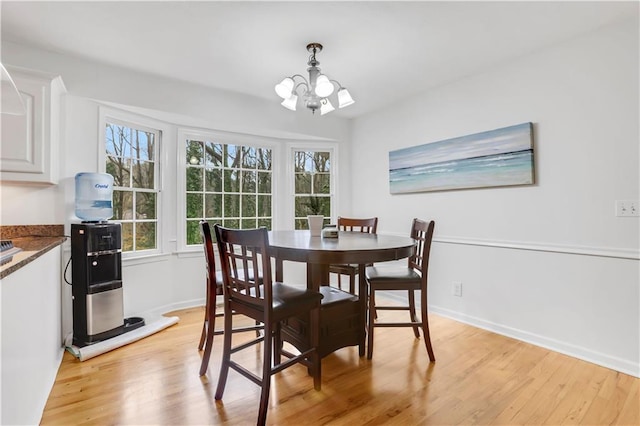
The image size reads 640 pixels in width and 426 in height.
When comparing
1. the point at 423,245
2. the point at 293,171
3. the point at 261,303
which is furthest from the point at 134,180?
the point at 423,245

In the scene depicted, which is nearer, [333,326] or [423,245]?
[333,326]

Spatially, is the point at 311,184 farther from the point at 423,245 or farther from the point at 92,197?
the point at 92,197

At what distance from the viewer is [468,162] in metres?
3.07

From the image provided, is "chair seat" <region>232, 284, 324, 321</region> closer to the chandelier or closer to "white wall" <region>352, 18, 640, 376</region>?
the chandelier

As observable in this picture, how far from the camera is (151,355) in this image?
7.97 feet

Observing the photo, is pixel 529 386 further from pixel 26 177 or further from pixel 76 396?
pixel 26 177

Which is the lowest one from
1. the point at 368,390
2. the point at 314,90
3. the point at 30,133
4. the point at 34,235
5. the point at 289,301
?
the point at 368,390

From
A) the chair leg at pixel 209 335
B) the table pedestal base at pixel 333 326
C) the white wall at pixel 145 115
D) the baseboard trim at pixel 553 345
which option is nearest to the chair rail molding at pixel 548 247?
the baseboard trim at pixel 553 345

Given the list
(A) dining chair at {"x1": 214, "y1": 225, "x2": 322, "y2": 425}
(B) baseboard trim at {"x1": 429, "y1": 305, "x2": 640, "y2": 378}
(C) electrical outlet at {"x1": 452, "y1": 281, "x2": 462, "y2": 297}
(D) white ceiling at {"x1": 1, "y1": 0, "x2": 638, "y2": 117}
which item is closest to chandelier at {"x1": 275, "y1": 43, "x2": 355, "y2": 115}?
(D) white ceiling at {"x1": 1, "y1": 0, "x2": 638, "y2": 117}

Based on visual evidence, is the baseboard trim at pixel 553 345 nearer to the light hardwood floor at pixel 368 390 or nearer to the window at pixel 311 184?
the light hardwood floor at pixel 368 390

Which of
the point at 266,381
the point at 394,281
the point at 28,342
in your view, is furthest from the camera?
the point at 394,281

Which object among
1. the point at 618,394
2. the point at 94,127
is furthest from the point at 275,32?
the point at 618,394

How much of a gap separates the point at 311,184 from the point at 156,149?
191cm

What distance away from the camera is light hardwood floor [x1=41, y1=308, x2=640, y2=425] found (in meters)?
1.72
